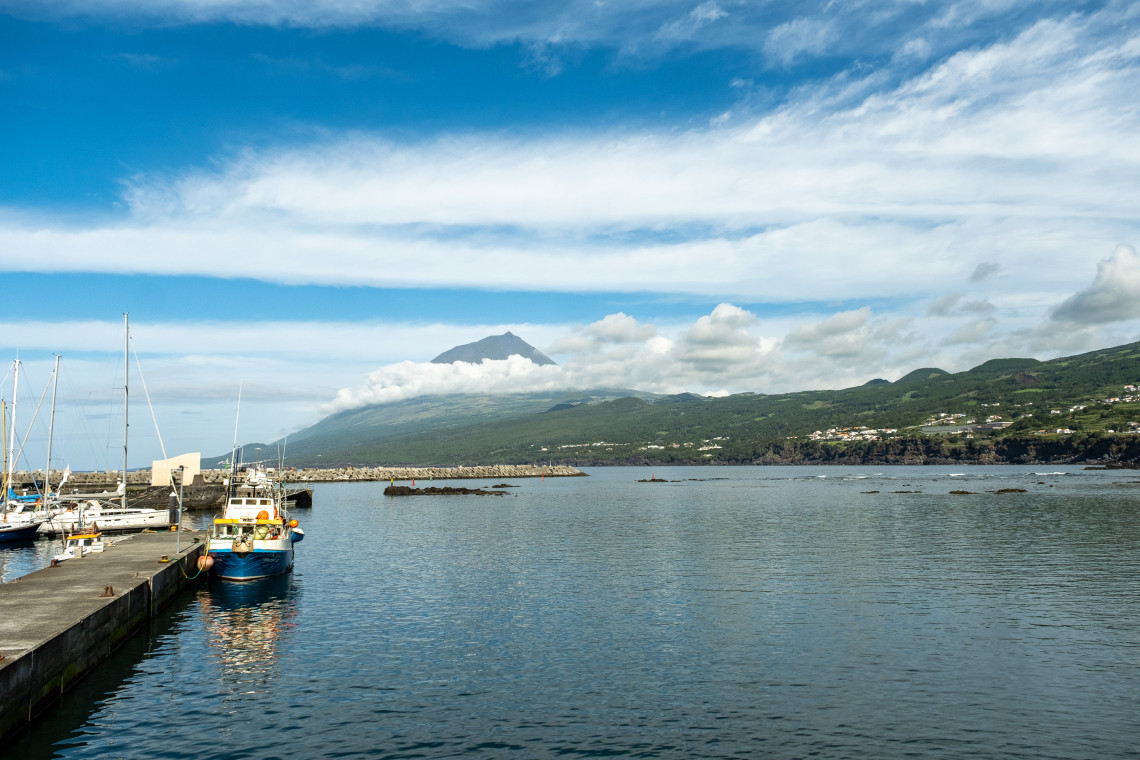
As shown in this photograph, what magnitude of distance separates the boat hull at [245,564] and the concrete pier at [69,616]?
2.08m

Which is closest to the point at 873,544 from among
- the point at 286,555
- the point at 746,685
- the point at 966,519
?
the point at 966,519

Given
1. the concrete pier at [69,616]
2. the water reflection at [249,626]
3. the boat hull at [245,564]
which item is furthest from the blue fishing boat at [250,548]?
the concrete pier at [69,616]

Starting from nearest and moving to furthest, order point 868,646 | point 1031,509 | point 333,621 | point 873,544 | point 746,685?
point 746,685 < point 868,646 < point 333,621 < point 873,544 < point 1031,509

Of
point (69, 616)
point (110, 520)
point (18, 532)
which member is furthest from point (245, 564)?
point (110, 520)

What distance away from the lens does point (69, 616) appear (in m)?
27.3

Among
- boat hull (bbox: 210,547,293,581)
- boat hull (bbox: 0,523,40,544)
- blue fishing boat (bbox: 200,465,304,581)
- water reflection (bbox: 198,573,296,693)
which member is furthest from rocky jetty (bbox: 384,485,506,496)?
boat hull (bbox: 210,547,293,581)

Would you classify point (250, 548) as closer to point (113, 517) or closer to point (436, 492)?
point (113, 517)

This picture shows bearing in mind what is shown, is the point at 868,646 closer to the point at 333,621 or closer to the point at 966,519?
the point at 333,621

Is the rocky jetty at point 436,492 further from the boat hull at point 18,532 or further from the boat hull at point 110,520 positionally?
the boat hull at point 18,532

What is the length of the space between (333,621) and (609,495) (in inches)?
4557

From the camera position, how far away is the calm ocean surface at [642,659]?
68.2 ft

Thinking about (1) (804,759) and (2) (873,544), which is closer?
(1) (804,759)

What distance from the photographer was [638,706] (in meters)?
23.5

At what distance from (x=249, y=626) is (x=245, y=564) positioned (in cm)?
1237
